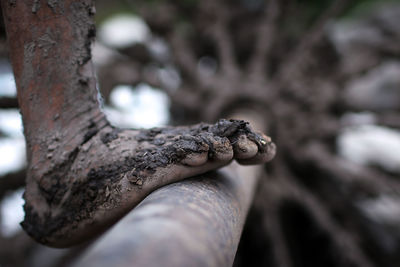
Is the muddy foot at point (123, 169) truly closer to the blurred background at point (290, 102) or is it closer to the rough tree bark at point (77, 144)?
the rough tree bark at point (77, 144)

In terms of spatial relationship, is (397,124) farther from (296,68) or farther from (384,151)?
(384,151)

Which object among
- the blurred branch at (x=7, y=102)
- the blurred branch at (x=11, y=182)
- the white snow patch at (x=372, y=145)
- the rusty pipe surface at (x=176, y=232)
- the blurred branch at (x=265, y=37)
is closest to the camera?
the rusty pipe surface at (x=176, y=232)

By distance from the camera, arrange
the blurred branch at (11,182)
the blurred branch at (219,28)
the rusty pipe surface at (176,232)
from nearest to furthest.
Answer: the rusty pipe surface at (176,232) → the blurred branch at (11,182) → the blurred branch at (219,28)

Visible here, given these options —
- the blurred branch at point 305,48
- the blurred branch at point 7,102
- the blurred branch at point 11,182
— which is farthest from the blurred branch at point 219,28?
the blurred branch at point 11,182

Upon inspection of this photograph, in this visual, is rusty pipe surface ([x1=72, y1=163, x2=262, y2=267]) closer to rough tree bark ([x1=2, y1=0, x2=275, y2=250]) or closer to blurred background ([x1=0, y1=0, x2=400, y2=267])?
rough tree bark ([x1=2, y1=0, x2=275, y2=250])

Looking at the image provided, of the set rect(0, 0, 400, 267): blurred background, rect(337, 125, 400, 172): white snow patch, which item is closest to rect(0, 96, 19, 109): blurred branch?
rect(0, 0, 400, 267): blurred background

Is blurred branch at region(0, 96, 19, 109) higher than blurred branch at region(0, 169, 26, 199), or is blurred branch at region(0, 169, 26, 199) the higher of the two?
blurred branch at region(0, 96, 19, 109)

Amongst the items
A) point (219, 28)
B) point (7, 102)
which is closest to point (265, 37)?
point (219, 28)

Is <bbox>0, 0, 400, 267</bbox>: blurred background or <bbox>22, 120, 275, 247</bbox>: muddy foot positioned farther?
<bbox>0, 0, 400, 267</bbox>: blurred background

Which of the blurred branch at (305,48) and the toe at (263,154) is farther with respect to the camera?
the blurred branch at (305,48)
